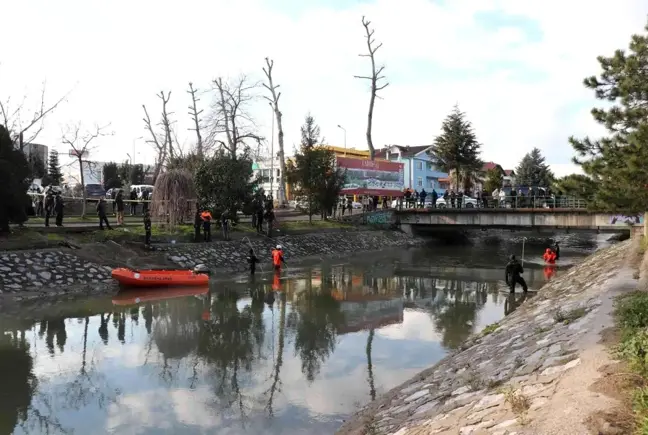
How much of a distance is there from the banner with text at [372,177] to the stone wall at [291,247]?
17.0ft

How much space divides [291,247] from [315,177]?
789 cm

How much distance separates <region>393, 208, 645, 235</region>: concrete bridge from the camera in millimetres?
36156

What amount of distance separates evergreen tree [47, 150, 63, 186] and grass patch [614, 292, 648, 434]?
1983 inches

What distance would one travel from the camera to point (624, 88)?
48.0 ft

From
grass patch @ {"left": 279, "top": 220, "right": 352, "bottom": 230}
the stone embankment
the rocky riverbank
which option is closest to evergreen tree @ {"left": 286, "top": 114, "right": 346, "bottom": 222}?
grass patch @ {"left": 279, "top": 220, "right": 352, "bottom": 230}

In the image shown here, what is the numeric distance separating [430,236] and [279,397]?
133 feet

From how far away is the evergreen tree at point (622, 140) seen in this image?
45.6ft

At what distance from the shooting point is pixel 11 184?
21234 mm

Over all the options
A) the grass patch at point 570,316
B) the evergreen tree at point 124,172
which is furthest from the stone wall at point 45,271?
the evergreen tree at point 124,172

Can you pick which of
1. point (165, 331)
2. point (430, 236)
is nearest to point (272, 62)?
point (430, 236)

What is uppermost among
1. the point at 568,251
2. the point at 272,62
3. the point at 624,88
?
the point at 272,62

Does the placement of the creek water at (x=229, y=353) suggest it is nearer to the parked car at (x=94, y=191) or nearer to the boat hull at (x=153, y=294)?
the boat hull at (x=153, y=294)

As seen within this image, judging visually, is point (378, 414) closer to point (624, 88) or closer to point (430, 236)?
point (624, 88)

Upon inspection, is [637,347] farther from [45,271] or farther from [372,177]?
[372,177]
